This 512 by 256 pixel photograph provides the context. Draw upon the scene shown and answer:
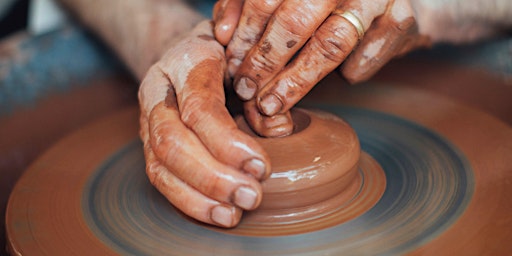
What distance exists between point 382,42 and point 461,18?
43 cm

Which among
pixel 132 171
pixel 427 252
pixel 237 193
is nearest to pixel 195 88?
pixel 237 193

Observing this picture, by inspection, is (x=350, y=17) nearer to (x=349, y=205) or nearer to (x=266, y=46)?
(x=266, y=46)

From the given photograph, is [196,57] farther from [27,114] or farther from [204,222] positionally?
[27,114]

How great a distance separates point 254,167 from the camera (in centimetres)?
88

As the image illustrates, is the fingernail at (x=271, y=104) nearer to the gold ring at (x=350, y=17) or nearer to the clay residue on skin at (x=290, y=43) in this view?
the clay residue on skin at (x=290, y=43)

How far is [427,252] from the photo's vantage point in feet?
2.87

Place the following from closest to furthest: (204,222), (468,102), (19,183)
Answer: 1. (204,222)
2. (19,183)
3. (468,102)

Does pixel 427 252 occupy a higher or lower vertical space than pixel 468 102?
higher

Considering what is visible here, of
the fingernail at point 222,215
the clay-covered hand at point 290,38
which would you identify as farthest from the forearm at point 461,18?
the fingernail at point 222,215

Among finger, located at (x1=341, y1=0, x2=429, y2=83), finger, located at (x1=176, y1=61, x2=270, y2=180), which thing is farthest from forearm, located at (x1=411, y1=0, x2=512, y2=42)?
finger, located at (x1=176, y1=61, x2=270, y2=180)

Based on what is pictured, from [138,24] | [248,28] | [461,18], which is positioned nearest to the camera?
[248,28]

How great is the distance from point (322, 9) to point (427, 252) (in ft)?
1.59

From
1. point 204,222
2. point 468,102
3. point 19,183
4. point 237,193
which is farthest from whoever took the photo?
point 468,102

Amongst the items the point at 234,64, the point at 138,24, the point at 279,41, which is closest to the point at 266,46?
the point at 279,41
